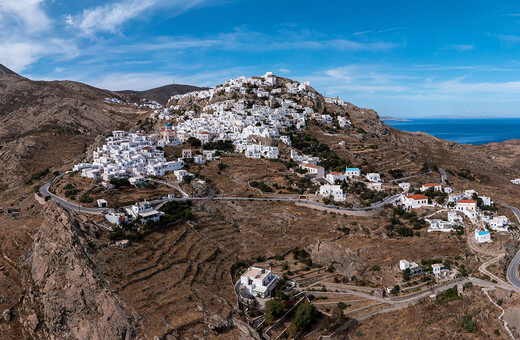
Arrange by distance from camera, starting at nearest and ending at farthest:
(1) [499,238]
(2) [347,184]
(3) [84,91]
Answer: (1) [499,238]
(2) [347,184]
(3) [84,91]

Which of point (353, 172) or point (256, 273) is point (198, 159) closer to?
point (353, 172)

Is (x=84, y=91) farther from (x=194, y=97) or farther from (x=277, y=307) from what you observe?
(x=277, y=307)

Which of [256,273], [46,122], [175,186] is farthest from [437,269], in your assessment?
[46,122]

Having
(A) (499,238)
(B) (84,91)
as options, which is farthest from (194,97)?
(A) (499,238)

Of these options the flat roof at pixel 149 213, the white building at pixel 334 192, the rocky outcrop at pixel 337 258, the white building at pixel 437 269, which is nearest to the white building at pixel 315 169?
the white building at pixel 334 192

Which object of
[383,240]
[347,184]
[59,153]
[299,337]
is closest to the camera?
[299,337]

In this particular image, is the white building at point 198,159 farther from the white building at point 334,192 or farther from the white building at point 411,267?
the white building at point 411,267
